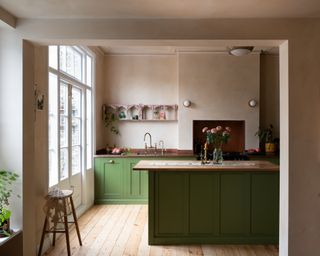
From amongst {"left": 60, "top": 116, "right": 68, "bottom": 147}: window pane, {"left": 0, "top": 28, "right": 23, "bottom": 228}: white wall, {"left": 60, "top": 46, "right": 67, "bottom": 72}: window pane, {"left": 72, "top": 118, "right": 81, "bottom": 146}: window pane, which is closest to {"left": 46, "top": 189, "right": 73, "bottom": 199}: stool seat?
{"left": 0, "top": 28, "right": 23, "bottom": 228}: white wall

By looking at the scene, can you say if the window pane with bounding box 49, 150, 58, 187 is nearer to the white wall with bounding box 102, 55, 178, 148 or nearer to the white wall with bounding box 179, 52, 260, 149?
the white wall with bounding box 102, 55, 178, 148

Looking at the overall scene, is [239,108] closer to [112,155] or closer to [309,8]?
[112,155]

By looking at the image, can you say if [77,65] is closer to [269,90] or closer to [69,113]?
[69,113]

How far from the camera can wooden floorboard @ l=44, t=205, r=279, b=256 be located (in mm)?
3191

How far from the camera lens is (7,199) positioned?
2.49m

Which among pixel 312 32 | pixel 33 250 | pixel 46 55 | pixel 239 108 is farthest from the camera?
pixel 239 108

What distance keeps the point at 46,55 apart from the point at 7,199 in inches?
63.6

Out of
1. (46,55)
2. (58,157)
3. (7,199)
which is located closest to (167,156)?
(58,157)

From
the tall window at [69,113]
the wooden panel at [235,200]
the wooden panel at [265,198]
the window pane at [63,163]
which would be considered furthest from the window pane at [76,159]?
the wooden panel at [265,198]

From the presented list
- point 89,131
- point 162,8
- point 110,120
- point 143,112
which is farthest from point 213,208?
point 110,120

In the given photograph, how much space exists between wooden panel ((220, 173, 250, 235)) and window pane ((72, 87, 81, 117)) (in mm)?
2424

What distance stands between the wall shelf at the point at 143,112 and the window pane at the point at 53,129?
6.57 feet

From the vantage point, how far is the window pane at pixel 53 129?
350 centimetres

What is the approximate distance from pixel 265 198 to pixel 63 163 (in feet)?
8.61
